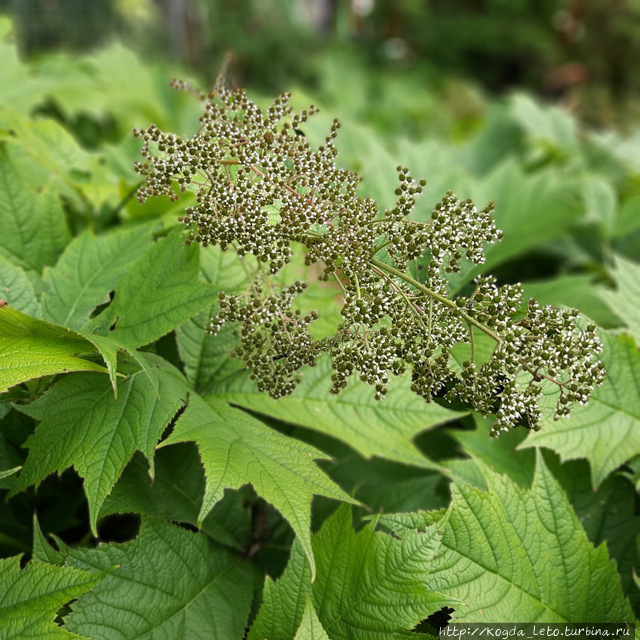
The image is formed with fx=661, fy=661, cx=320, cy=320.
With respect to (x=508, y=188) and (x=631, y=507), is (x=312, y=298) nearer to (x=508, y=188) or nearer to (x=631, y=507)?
(x=631, y=507)

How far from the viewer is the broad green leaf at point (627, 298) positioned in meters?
1.57

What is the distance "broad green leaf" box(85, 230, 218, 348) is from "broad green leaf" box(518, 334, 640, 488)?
0.73 m

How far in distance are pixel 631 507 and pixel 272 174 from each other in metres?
1.05


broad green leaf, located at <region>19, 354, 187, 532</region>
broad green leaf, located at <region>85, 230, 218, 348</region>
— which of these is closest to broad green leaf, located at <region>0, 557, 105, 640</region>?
broad green leaf, located at <region>19, 354, 187, 532</region>

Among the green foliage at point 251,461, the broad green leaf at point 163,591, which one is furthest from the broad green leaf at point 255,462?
the broad green leaf at point 163,591

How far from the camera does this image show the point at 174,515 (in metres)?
1.25

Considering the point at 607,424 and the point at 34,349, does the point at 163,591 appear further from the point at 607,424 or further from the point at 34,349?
the point at 607,424

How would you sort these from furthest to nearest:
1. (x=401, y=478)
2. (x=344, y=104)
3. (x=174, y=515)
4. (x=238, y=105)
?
(x=344, y=104) → (x=401, y=478) → (x=174, y=515) → (x=238, y=105)

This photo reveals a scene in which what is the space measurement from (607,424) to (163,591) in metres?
0.95

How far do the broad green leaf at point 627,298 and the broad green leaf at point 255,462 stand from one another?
85 cm

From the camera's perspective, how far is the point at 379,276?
3.52 ft

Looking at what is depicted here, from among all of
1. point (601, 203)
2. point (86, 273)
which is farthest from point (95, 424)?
point (601, 203)

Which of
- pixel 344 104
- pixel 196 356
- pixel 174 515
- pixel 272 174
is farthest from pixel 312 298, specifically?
pixel 344 104

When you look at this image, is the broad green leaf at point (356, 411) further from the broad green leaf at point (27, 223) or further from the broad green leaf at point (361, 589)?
the broad green leaf at point (27, 223)
